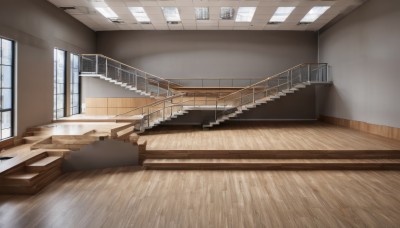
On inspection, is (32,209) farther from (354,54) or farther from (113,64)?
(354,54)

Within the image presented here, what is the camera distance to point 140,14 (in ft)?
39.8

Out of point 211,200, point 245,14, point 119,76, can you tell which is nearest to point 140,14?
point 119,76

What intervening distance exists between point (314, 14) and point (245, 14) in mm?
2626

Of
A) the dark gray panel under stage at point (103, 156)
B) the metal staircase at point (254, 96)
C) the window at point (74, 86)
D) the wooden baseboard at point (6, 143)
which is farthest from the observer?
the window at point (74, 86)

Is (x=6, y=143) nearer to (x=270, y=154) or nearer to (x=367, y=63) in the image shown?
(x=270, y=154)

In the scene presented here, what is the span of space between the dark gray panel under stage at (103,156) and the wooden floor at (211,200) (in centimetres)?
35

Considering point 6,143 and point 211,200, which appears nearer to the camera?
point 211,200

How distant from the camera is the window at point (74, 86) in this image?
1267cm

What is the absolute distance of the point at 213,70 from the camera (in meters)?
14.7

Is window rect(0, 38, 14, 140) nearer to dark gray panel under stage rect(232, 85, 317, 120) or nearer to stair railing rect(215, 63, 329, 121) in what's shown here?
stair railing rect(215, 63, 329, 121)

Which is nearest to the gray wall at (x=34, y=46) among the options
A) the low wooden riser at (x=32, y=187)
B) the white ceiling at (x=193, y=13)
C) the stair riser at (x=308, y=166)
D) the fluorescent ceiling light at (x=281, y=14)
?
the white ceiling at (x=193, y=13)

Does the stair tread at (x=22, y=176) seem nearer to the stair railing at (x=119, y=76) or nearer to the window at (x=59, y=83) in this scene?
the window at (x=59, y=83)

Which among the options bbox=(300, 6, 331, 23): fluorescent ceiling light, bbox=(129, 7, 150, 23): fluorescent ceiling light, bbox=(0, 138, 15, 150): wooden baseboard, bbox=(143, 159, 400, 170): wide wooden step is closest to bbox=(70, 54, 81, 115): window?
bbox=(129, 7, 150, 23): fluorescent ceiling light

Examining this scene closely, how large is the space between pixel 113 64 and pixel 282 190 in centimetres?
1052
